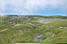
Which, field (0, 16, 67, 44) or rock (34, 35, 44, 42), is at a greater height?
field (0, 16, 67, 44)

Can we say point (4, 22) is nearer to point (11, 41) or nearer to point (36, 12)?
point (11, 41)

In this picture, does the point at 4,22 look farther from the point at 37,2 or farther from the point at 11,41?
the point at 37,2

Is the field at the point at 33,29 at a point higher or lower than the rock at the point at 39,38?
higher

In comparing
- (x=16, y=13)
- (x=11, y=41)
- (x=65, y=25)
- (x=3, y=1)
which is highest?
(x=3, y=1)

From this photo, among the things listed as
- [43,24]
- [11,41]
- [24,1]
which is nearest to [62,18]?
[43,24]

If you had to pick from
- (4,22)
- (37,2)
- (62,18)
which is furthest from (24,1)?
(62,18)

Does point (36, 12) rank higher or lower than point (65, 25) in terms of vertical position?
higher
